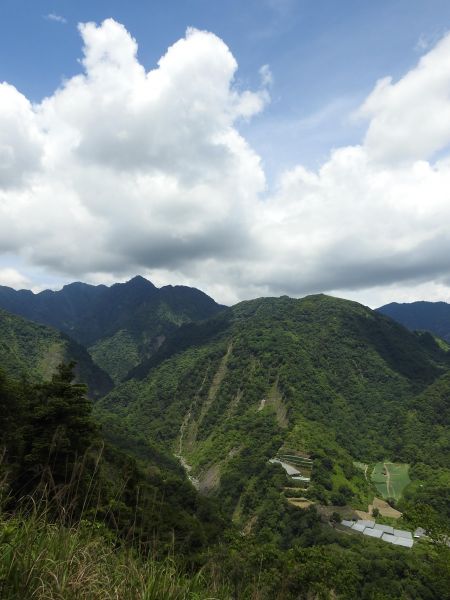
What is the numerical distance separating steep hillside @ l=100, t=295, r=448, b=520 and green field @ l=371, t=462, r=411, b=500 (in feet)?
18.9

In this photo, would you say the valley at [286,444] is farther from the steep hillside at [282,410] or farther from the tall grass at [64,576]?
the tall grass at [64,576]

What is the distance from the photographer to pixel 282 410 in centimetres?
13150

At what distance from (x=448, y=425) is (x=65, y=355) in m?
163

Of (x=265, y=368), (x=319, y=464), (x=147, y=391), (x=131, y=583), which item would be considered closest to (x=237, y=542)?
(x=131, y=583)

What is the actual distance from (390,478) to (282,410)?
36.7 metres

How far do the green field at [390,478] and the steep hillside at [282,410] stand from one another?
5.77 metres

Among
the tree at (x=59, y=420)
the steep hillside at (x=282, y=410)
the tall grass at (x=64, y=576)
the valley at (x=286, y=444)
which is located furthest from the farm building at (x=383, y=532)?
the tall grass at (x=64, y=576)

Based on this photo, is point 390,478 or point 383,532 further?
point 390,478

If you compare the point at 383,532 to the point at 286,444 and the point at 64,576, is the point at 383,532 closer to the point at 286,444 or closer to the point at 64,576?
the point at 286,444

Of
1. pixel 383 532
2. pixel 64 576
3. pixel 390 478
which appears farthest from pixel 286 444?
pixel 64 576

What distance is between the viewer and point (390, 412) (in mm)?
152375

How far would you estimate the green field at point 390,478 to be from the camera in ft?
323

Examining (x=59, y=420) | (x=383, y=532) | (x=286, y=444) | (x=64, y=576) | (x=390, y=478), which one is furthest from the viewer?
(x=390, y=478)

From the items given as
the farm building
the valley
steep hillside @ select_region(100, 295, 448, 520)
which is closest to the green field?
the valley
